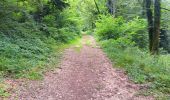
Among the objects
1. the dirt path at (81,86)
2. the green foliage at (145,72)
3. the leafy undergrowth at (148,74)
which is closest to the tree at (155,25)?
the green foliage at (145,72)

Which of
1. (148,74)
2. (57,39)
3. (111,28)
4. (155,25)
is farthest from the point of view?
(111,28)

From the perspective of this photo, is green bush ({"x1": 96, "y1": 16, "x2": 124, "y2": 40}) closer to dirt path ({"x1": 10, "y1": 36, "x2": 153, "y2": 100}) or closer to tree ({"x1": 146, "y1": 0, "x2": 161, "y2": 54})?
tree ({"x1": 146, "y1": 0, "x2": 161, "y2": 54})

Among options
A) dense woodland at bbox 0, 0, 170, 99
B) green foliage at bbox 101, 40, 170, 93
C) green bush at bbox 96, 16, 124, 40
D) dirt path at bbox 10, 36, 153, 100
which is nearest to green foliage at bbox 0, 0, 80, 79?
dense woodland at bbox 0, 0, 170, 99

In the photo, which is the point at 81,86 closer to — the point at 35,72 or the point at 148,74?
the point at 35,72

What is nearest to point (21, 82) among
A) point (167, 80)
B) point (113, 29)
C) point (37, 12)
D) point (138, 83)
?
point (138, 83)

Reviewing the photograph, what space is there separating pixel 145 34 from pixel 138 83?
1366cm

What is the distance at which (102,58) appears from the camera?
13898 millimetres

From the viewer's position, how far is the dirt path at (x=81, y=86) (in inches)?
295

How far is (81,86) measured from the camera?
8.48 m

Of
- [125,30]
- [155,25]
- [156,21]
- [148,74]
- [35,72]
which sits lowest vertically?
[148,74]

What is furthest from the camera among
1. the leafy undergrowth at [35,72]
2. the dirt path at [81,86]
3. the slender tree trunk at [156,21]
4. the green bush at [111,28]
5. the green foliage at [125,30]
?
the green bush at [111,28]

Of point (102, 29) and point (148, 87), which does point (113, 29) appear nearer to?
point (102, 29)

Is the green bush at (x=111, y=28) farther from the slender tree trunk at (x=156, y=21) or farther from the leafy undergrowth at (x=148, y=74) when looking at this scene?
the leafy undergrowth at (x=148, y=74)

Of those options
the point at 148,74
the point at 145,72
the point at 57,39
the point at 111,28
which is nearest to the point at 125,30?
the point at 111,28
